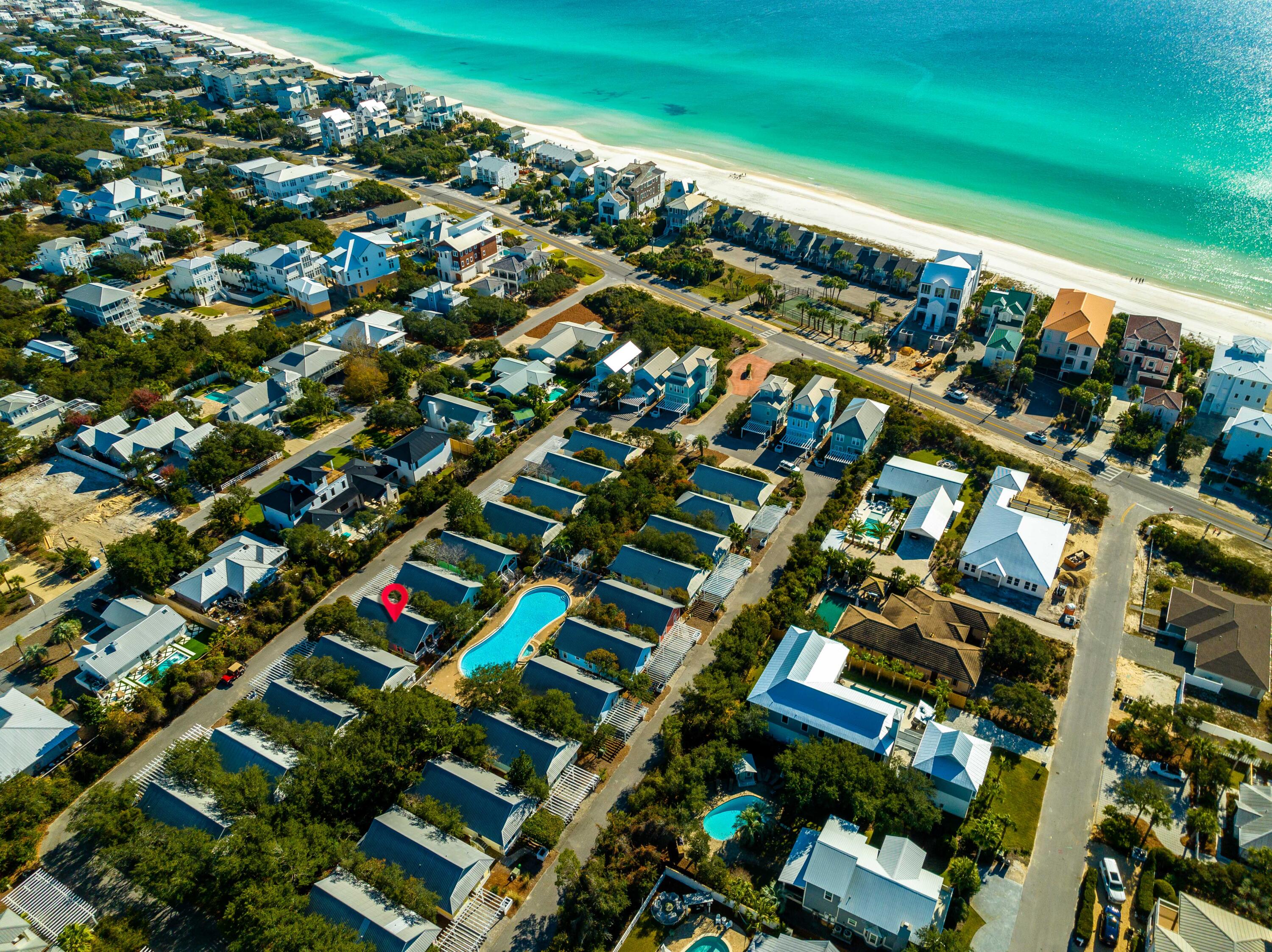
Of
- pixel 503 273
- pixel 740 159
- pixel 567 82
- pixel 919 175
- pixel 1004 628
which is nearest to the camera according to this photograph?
pixel 1004 628

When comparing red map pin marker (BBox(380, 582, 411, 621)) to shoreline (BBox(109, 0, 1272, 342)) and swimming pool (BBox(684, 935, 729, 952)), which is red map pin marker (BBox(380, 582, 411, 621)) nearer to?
swimming pool (BBox(684, 935, 729, 952))

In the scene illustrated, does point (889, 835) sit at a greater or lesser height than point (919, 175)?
lesser

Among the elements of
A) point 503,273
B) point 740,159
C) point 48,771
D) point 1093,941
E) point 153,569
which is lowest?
point 48,771

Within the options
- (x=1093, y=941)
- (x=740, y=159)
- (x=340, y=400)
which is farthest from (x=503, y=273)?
(x=1093, y=941)

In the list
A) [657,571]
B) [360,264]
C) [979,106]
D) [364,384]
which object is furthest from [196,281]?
[979,106]

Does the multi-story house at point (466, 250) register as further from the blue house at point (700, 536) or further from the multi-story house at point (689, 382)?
the blue house at point (700, 536)

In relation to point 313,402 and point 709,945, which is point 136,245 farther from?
point 709,945

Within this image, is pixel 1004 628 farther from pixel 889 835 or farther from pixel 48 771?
pixel 48 771

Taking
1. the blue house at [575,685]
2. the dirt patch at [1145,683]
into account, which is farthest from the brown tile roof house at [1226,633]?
the blue house at [575,685]
